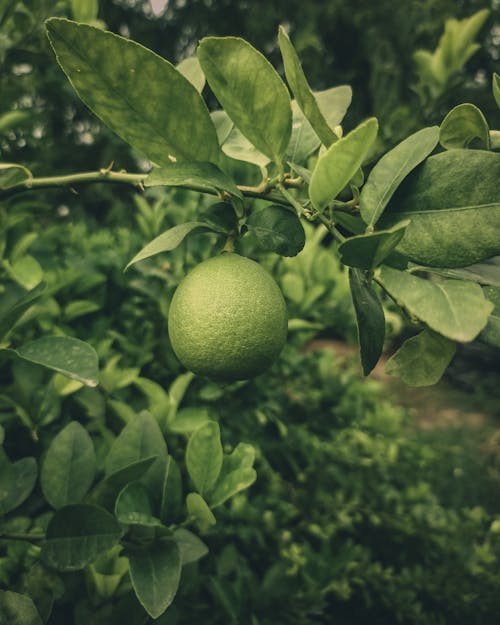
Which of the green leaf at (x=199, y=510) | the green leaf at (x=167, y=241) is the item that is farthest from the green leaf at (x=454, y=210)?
the green leaf at (x=199, y=510)

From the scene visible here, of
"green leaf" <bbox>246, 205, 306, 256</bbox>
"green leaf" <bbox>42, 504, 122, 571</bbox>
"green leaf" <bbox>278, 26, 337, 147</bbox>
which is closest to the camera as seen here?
"green leaf" <bbox>278, 26, 337, 147</bbox>

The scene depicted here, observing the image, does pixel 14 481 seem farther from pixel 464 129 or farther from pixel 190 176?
pixel 464 129

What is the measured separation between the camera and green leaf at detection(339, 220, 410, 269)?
488 millimetres

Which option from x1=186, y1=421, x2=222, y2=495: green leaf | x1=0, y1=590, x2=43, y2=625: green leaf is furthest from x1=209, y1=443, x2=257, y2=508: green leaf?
x1=0, y1=590, x2=43, y2=625: green leaf

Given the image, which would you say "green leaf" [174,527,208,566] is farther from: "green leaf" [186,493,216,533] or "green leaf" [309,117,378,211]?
"green leaf" [309,117,378,211]

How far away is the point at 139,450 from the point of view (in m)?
0.89

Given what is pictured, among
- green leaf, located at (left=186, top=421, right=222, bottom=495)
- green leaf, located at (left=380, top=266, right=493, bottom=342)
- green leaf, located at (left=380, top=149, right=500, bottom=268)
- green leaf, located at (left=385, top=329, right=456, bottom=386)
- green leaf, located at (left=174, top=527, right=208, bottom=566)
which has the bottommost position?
green leaf, located at (left=174, top=527, right=208, bottom=566)

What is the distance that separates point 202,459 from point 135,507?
120 millimetres

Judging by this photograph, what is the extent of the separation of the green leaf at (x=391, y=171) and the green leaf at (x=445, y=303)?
0.08 m

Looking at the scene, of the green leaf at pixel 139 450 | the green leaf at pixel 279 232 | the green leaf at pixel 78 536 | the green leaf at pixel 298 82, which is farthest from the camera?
the green leaf at pixel 139 450

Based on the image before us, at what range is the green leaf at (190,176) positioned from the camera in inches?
22.4

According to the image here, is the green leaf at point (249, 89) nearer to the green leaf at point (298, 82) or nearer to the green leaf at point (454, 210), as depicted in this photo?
the green leaf at point (298, 82)

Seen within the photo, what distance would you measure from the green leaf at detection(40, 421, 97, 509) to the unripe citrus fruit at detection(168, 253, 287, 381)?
340 mm

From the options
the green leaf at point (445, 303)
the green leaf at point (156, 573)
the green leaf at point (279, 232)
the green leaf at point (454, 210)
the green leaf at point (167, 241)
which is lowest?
the green leaf at point (156, 573)
